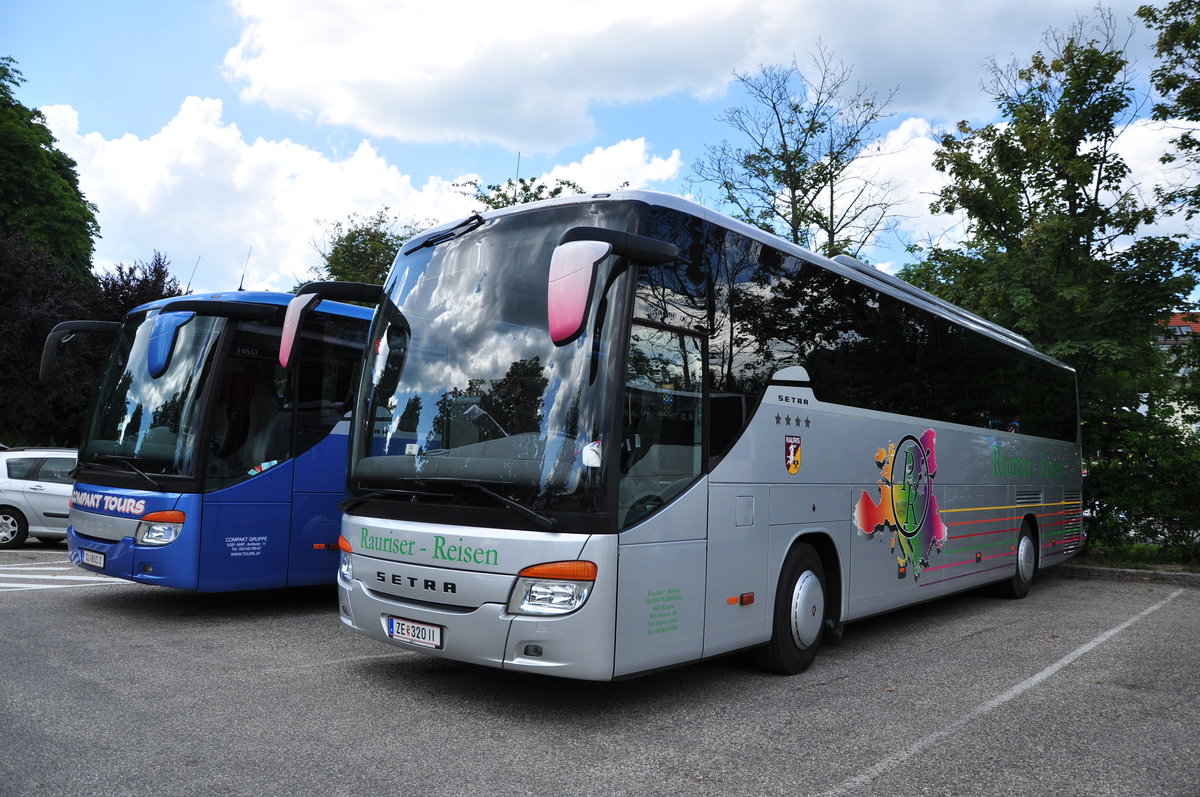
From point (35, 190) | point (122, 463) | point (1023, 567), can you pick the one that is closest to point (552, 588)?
point (122, 463)

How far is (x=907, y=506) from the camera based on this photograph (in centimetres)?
872

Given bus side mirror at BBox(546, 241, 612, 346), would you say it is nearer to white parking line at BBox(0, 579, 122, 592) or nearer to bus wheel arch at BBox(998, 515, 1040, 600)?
white parking line at BBox(0, 579, 122, 592)

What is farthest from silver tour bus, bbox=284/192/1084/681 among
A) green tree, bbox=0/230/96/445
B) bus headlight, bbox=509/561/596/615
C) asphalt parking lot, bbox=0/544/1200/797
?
green tree, bbox=0/230/96/445

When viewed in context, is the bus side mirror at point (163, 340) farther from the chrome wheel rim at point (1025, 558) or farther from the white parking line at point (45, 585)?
the chrome wheel rim at point (1025, 558)

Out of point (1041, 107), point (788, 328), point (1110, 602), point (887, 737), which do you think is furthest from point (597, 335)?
point (1041, 107)

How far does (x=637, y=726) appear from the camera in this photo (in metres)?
5.54

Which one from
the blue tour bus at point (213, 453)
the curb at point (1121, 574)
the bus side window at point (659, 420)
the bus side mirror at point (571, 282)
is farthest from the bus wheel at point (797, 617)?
the curb at point (1121, 574)

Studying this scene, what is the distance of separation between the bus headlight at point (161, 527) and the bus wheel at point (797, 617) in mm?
5163

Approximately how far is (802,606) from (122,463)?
6269 millimetres

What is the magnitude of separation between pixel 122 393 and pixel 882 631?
7895mm

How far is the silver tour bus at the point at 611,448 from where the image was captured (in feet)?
17.1

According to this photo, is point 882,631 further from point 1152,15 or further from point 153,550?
→ point 1152,15

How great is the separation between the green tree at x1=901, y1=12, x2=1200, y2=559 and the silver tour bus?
8.76 metres

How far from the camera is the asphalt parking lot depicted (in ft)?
14.9
